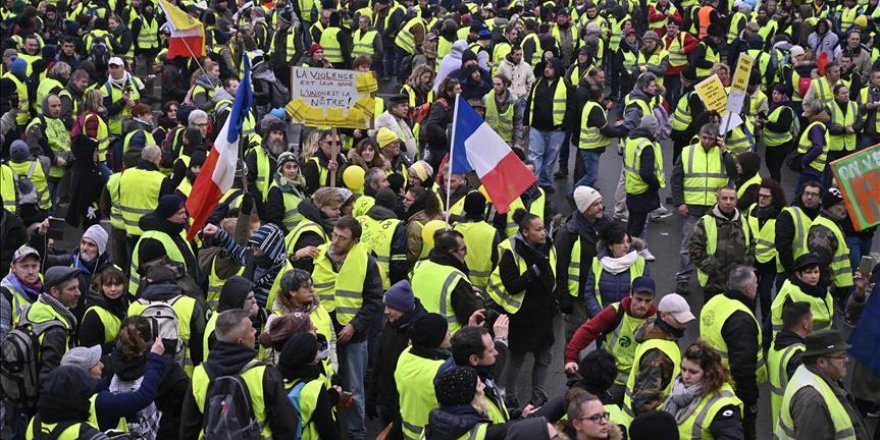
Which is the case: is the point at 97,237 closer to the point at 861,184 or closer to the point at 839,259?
the point at 861,184

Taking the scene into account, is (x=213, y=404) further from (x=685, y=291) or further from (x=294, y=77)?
(x=685, y=291)

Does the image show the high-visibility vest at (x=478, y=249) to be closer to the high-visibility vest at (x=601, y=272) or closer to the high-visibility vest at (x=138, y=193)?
the high-visibility vest at (x=601, y=272)

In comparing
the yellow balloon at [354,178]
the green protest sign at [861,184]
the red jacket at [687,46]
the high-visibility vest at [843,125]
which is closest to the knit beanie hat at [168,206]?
the yellow balloon at [354,178]

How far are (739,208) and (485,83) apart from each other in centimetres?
579

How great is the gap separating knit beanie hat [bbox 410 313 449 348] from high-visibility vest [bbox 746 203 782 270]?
4.93 m

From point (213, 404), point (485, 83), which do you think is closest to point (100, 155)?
point (485, 83)

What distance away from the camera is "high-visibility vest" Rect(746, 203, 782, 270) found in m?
10.7

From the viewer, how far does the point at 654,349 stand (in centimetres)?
718

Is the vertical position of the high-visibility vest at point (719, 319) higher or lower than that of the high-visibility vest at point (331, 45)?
lower

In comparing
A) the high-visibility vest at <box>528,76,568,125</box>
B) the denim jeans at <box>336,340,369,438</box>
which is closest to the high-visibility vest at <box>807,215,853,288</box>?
the denim jeans at <box>336,340,369,438</box>

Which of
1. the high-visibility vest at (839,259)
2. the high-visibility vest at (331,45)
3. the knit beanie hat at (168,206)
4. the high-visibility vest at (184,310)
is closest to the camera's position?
the high-visibility vest at (184,310)

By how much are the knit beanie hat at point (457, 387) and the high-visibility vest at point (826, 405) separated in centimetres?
189

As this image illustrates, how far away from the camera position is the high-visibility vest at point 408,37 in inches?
794

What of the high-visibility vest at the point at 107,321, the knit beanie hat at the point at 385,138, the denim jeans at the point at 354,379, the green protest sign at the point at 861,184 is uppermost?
the green protest sign at the point at 861,184
